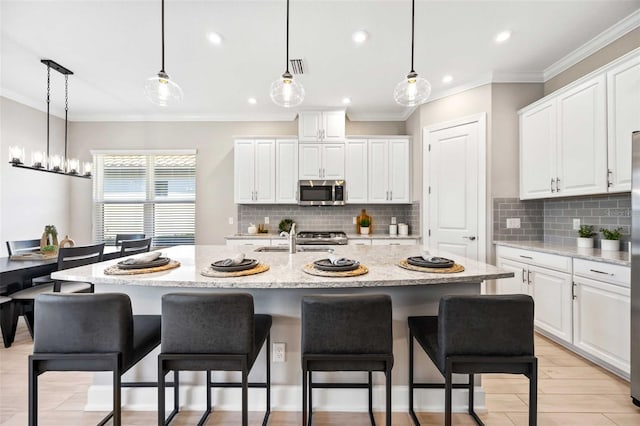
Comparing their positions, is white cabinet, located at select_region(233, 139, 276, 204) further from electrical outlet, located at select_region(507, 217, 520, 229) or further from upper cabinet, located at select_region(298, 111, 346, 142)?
electrical outlet, located at select_region(507, 217, 520, 229)

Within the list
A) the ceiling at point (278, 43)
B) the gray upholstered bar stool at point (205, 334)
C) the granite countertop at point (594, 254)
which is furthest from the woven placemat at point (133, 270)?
the granite countertop at point (594, 254)

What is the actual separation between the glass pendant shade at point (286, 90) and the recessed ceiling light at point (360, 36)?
1027 millimetres

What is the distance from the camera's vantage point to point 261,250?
2.74m

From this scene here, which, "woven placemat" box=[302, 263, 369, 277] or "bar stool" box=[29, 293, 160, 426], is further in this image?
"woven placemat" box=[302, 263, 369, 277]

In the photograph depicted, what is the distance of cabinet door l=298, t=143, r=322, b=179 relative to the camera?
4.62 m

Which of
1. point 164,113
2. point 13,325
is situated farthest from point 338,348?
point 164,113

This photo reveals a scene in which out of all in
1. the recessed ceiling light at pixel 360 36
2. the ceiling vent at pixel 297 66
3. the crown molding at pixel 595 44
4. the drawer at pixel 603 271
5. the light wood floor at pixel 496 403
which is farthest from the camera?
the ceiling vent at pixel 297 66

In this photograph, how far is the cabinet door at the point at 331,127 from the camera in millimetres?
4629

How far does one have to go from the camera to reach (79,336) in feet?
4.50

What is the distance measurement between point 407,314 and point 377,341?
59 cm

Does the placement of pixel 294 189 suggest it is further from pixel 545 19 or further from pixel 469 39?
pixel 545 19

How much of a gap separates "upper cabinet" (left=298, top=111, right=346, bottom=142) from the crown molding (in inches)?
103

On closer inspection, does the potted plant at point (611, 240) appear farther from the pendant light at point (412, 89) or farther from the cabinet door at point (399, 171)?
the cabinet door at point (399, 171)

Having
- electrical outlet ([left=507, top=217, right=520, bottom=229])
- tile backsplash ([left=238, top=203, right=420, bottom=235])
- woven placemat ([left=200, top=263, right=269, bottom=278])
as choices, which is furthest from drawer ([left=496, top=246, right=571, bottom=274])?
woven placemat ([left=200, top=263, right=269, bottom=278])
